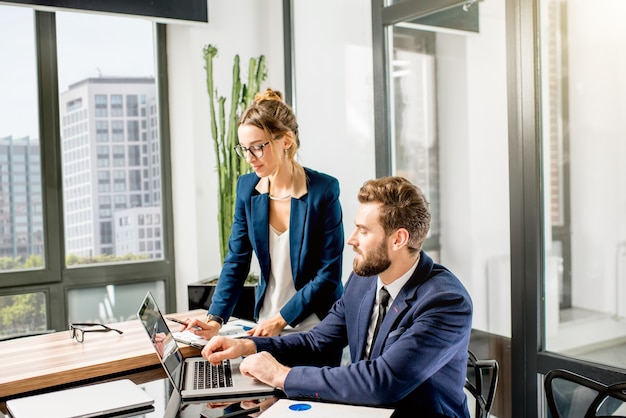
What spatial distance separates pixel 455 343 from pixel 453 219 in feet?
5.52

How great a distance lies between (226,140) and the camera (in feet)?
15.1

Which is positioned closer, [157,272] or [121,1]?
[121,1]

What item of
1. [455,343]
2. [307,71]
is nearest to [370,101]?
[307,71]

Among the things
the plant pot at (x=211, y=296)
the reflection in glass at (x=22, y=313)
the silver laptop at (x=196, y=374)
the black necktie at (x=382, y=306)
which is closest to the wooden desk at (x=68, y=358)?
the silver laptop at (x=196, y=374)

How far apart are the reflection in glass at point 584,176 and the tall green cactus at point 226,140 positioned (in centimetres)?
223

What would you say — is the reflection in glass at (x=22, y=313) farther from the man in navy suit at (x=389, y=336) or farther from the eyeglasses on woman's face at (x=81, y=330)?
the man in navy suit at (x=389, y=336)

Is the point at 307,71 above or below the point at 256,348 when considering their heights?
above

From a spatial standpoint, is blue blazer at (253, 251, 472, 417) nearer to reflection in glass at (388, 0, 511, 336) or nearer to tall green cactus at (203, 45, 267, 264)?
reflection in glass at (388, 0, 511, 336)

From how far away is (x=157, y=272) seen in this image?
4.80 metres

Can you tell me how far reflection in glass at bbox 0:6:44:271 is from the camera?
427cm

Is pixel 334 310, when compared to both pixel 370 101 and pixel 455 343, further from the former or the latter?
pixel 370 101

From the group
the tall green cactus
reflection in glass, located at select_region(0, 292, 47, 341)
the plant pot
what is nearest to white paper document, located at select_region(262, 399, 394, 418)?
the plant pot

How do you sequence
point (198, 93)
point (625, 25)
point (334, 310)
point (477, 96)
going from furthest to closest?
1. point (198, 93)
2. point (477, 96)
3. point (625, 25)
4. point (334, 310)

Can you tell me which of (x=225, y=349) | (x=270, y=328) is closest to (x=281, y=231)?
(x=270, y=328)
